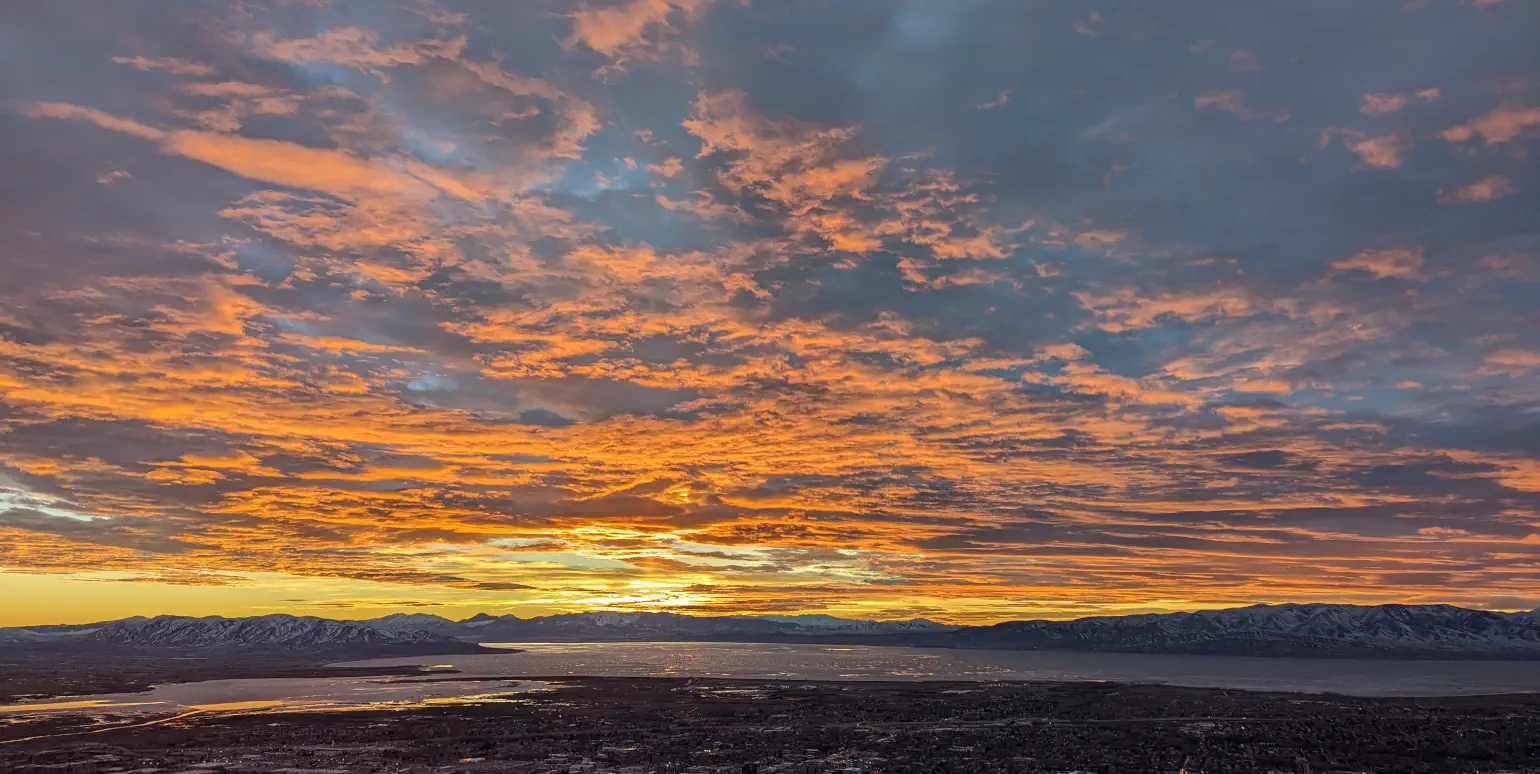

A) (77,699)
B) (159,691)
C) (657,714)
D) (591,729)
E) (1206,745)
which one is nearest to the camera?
(1206,745)

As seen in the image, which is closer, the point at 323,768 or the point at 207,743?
the point at 323,768

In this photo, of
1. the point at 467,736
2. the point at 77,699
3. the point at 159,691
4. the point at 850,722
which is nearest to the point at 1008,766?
the point at 850,722

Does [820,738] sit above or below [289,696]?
above

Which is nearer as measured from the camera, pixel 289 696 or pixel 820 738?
pixel 820 738

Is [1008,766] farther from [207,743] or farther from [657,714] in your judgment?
[207,743]

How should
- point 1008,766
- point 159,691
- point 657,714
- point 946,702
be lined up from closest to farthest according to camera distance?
1. point 1008,766
2. point 657,714
3. point 946,702
4. point 159,691

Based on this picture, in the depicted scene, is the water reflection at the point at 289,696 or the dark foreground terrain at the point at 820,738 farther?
the water reflection at the point at 289,696

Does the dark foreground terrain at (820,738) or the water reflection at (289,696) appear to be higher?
the dark foreground terrain at (820,738)

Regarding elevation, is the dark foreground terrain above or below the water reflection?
above
